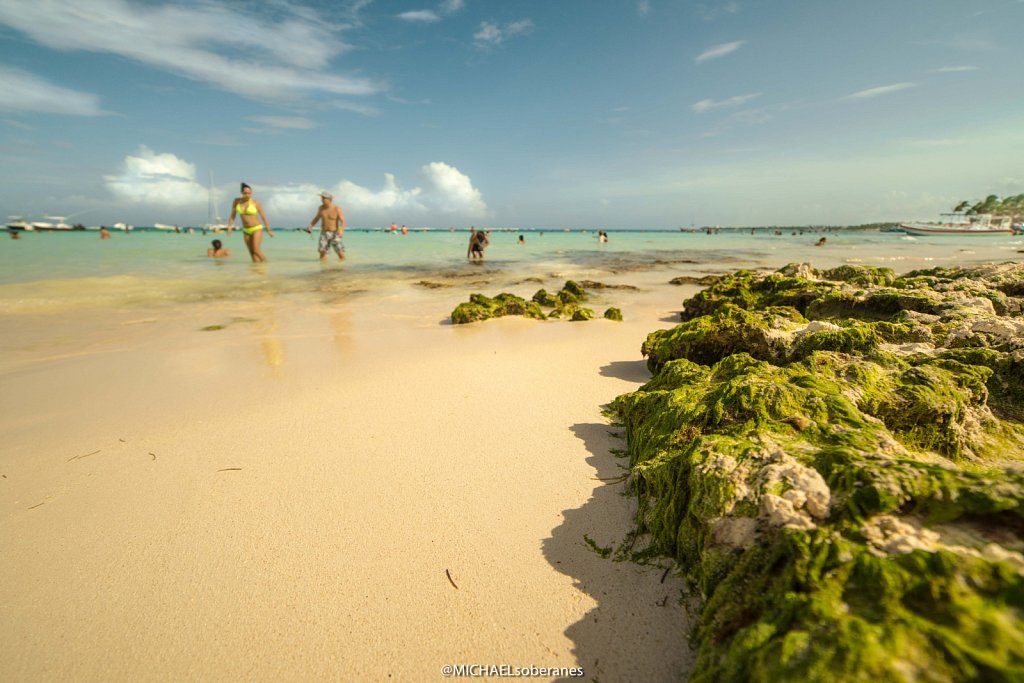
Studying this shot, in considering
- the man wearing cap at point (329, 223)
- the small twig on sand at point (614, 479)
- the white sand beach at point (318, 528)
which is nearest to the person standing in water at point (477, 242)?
the man wearing cap at point (329, 223)

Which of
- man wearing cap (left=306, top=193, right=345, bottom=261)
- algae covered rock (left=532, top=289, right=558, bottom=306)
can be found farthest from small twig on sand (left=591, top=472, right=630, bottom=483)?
man wearing cap (left=306, top=193, right=345, bottom=261)

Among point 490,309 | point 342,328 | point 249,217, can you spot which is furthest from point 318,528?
point 249,217

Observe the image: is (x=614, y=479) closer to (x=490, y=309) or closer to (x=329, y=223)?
(x=490, y=309)

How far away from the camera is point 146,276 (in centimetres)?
1206

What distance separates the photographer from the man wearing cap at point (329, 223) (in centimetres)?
1449

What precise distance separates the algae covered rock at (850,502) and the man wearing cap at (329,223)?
14.4 meters

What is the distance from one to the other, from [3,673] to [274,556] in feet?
2.66

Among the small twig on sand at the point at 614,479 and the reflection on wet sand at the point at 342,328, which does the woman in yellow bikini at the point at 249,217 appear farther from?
the small twig on sand at the point at 614,479

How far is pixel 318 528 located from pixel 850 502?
2.14 meters

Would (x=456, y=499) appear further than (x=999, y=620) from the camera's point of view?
Yes

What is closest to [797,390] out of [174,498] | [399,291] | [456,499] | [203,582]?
[456,499]

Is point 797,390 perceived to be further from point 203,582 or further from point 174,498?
point 174,498

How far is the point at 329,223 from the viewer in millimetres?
15695

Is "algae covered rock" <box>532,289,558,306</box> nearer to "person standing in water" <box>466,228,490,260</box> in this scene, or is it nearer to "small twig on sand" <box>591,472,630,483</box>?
"small twig on sand" <box>591,472,630,483</box>
